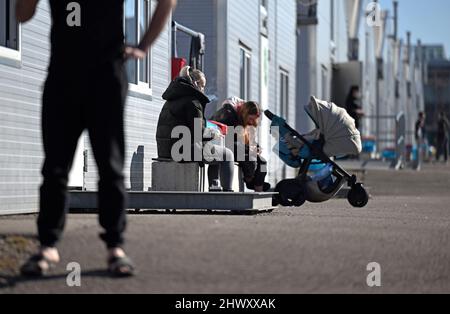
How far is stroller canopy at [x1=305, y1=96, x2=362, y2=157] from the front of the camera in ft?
48.7

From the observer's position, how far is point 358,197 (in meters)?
15.5

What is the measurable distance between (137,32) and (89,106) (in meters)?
9.66

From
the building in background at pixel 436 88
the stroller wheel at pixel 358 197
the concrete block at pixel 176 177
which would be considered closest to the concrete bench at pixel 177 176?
the concrete block at pixel 176 177

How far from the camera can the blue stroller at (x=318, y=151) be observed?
14.9 meters

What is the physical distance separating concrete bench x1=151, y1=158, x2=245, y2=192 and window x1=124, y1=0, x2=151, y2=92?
1999 millimetres

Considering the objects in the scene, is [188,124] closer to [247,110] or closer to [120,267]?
[247,110]

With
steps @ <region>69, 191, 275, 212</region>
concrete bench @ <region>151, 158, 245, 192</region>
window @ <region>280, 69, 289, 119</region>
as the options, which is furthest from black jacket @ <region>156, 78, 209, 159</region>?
window @ <region>280, 69, 289, 119</region>

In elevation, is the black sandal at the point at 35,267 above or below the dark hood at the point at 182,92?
below

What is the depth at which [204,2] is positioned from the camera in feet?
65.5

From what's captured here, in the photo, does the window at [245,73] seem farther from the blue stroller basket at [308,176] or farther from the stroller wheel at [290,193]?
the stroller wheel at [290,193]

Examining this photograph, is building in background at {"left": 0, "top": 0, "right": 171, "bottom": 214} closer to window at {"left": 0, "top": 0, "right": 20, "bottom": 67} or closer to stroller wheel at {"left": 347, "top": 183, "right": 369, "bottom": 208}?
window at {"left": 0, "top": 0, "right": 20, "bottom": 67}

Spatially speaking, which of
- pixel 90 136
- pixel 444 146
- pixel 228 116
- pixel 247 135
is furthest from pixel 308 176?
pixel 444 146
